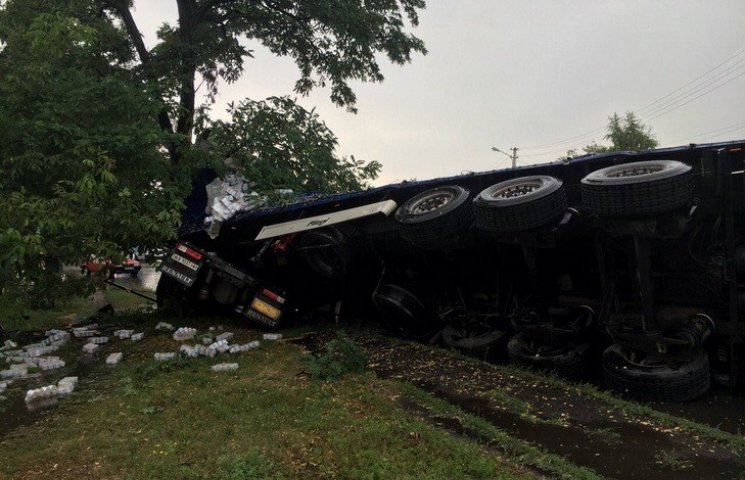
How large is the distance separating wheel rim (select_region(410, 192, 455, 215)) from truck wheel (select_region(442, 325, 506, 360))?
179 centimetres

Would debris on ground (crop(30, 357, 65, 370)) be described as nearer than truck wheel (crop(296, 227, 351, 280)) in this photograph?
Yes

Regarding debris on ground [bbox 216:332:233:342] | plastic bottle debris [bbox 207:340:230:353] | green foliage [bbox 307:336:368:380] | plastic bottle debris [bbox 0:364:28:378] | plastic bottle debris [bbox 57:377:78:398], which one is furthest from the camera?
debris on ground [bbox 216:332:233:342]

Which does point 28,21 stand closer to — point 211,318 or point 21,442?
point 211,318

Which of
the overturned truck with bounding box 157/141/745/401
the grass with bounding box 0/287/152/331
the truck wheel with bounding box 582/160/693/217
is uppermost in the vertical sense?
the truck wheel with bounding box 582/160/693/217

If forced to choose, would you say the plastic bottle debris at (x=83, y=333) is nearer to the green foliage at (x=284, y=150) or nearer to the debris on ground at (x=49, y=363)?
the debris on ground at (x=49, y=363)

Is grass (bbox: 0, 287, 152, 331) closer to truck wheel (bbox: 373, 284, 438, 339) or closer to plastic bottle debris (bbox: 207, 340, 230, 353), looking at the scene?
plastic bottle debris (bbox: 207, 340, 230, 353)

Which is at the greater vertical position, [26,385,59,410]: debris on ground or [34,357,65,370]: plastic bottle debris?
[26,385,59,410]: debris on ground

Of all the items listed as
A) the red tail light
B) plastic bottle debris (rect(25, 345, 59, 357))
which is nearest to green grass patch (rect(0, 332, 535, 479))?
plastic bottle debris (rect(25, 345, 59, 357))

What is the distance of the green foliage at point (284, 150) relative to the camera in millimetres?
11766

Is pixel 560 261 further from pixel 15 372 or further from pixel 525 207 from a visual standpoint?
pixel 15 372

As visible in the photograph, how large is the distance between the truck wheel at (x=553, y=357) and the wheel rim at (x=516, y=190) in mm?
1749

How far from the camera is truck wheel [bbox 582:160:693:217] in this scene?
4.95 metres

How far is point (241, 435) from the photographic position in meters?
4.41

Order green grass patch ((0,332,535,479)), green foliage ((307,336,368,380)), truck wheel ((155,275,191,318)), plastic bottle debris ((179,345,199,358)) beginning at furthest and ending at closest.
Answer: truck wheel ((155,275,191,318)) < plastic bottle debris ((179,345,199,358)) < green foliage ((307,336,368,380)) < green grass patch ((0,332,535,479))
